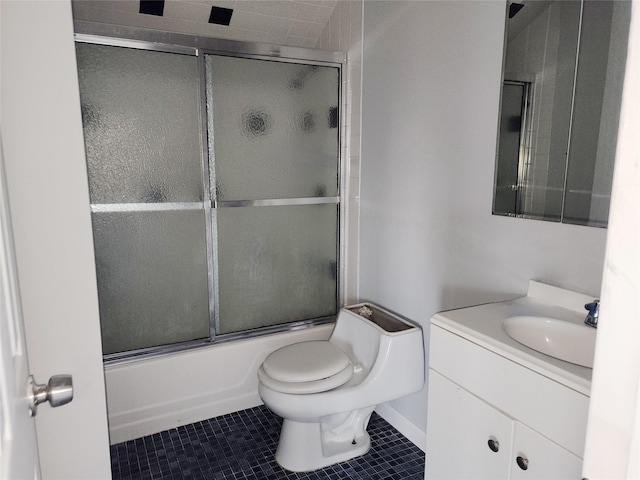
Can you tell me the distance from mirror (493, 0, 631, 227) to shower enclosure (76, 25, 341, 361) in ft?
3.65

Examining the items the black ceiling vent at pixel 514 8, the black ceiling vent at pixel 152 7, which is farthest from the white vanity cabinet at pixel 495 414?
the black ceiling vent at pixel 152 7

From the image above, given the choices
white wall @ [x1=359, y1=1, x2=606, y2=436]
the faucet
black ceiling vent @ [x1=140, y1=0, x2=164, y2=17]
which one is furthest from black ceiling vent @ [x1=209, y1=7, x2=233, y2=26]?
the faucet

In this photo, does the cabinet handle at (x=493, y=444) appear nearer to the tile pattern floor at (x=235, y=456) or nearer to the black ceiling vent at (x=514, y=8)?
the tile pattern floor at (x=235, y=456)

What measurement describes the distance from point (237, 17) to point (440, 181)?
1411mm

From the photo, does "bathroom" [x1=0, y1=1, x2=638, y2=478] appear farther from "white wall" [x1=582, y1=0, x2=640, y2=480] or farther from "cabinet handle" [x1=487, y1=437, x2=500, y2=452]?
"cabinet handle" [x1=487, y1=437, x2=500, y2=452]

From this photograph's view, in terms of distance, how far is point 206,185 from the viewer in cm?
219

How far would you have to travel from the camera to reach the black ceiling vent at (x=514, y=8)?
1.49m

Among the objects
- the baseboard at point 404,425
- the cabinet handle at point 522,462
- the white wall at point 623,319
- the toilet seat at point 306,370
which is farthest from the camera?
the baseboard at point 404,425

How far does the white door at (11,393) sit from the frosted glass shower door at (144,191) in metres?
1.45

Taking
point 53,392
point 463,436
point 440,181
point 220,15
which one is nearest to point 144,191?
point 220,15

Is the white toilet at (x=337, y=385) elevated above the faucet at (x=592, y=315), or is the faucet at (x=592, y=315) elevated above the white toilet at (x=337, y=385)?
the faucet at (x=592, y=315)

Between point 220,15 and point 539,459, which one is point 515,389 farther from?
point 220,15

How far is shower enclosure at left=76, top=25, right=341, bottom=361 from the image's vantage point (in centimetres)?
198

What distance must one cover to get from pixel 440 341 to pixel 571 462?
43 cm
